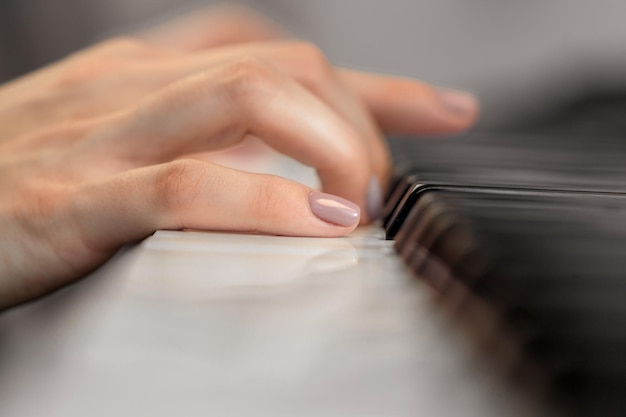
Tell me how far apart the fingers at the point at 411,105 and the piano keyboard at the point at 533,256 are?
6.9 inches

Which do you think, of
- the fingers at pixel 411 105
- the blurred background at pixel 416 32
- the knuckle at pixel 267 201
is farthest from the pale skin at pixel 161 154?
the blurred background at pixel 416 32

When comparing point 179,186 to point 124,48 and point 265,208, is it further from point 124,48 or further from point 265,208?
point 124,48

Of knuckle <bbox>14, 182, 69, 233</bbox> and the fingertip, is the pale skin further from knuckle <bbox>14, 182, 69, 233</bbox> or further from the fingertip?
the fingertip

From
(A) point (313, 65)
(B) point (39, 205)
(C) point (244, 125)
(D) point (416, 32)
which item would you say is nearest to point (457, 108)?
(A) point (313, 65)

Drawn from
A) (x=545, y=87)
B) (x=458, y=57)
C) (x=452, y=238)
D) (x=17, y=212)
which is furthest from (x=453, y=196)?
(x=458, y=57)

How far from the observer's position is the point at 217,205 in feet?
1.30

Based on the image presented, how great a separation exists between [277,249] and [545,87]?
144 centimetres

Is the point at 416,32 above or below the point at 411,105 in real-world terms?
below

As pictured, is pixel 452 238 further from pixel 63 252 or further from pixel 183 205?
pixel 63 252

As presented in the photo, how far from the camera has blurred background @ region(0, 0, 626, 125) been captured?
1.79m

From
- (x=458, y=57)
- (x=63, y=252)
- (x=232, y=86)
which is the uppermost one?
(x=232, y=86)

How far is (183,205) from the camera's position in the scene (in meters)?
0.39

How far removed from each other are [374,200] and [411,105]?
0.89ft

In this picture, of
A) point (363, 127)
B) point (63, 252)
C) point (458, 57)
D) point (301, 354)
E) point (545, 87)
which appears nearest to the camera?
point (301, 354)
